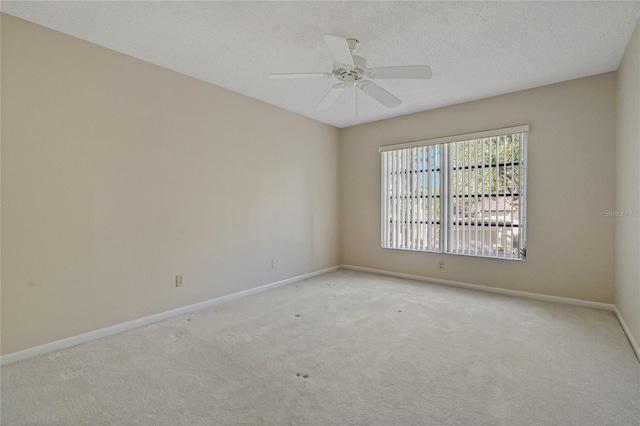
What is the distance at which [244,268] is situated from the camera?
4.15 metres

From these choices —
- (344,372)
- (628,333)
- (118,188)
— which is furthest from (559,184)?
(118,188)

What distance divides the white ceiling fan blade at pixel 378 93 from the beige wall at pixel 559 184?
1.91 meters

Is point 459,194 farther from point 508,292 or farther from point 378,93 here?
point 378,93

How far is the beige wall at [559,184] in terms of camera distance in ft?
11.4

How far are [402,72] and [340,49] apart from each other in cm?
60

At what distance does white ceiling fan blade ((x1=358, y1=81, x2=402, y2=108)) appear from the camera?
2.80 metres

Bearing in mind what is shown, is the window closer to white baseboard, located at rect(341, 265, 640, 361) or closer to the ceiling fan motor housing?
white baseboard, located at rect(341, 265, 640, 361)

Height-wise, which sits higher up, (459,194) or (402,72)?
(402,72)

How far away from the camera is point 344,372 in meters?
2.23

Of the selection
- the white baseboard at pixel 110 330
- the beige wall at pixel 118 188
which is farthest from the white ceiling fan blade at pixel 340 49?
the white baseboard at pixel 110 330

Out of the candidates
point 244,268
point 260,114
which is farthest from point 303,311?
point 260,114

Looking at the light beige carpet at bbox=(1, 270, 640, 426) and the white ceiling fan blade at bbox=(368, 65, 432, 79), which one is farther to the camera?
the white ceiling fan blade at bbox=(368, 65, 432, 79)

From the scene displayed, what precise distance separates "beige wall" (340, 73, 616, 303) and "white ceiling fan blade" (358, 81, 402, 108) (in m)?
1.91

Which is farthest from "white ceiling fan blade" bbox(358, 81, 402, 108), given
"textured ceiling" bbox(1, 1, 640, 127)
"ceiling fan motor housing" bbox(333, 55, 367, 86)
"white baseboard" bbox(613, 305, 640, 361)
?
"white baseboard" bbox(613, 305, 640, 361)
